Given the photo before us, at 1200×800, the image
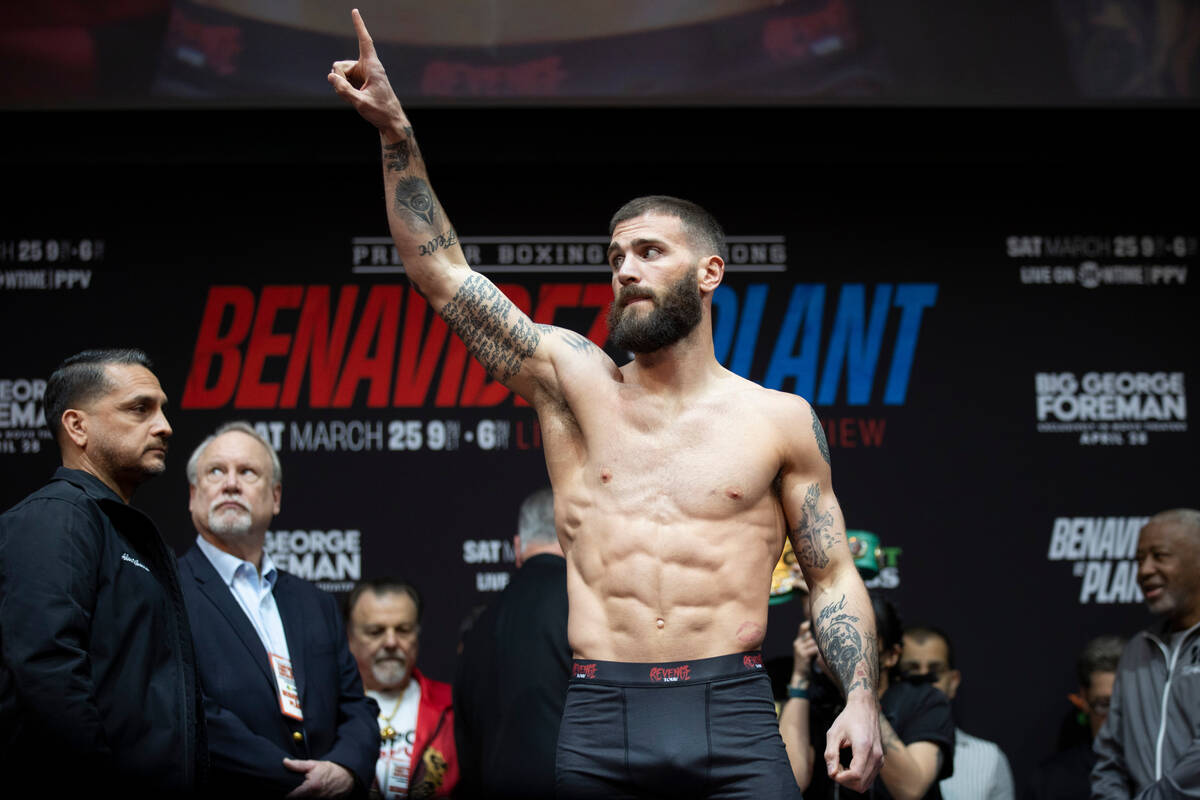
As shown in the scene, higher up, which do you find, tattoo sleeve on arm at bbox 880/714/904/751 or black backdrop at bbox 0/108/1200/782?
black backdrop at bbox 0/108/1200/782

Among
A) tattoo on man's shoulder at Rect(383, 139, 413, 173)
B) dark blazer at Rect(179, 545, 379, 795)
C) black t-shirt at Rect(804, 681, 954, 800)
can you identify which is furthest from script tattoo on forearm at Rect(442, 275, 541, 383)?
black t-shirt at Rect(804, 681, 954, 800)

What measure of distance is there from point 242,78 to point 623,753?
302 cm

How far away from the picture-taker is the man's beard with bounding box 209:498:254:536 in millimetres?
3289

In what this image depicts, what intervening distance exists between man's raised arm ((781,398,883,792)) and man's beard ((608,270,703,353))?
0.28 m

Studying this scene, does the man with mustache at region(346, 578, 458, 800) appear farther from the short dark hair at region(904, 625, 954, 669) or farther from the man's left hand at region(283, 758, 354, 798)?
the short dark hair at region(904, 625, 954, 669)

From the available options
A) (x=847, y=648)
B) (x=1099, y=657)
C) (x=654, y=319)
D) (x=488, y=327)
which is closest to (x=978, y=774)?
(x=1099, y=657)

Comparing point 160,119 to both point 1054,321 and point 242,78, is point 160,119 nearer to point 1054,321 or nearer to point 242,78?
point 242,78

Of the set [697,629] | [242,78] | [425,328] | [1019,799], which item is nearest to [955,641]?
[1019,799]

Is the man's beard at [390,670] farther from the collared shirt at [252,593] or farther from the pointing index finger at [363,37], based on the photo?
the pointing index finger at [363,37]

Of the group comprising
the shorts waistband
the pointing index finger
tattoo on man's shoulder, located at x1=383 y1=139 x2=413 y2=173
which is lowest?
the shorts waistband

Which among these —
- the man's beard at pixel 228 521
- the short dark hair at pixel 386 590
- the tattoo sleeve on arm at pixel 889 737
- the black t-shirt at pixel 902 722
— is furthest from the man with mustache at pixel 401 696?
the tattoo sleeve on arm at pixel 889 737

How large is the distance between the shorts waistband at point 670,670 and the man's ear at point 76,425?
1.29 m

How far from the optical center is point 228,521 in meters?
3.29

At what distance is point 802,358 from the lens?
482cm
